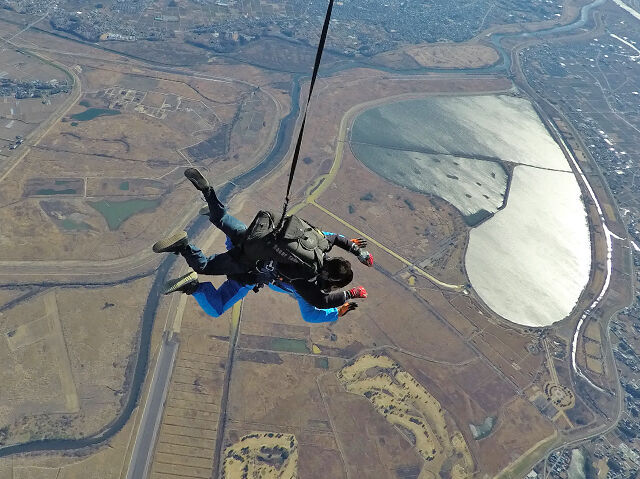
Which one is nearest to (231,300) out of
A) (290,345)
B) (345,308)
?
(345,308)

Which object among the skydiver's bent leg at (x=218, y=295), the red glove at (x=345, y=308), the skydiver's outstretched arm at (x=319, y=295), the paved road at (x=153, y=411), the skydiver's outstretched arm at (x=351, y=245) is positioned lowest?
the paved road at (x=153, y=411)

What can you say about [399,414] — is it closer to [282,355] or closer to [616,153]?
[282,355]

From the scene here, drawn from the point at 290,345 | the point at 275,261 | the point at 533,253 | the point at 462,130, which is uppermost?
the point at 275,261

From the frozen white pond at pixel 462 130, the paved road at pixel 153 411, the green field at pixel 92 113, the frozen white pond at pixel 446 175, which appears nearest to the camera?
the paved road at pixel 153 411

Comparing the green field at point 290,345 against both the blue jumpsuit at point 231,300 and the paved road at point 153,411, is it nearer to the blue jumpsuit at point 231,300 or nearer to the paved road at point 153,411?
the paved road at point 153,411

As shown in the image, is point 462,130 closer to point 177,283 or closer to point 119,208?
point 119,208

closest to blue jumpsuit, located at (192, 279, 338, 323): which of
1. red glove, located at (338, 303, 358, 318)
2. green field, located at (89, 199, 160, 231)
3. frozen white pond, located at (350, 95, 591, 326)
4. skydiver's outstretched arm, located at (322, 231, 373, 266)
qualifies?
red glove, located at (338, 303, 358, 318)

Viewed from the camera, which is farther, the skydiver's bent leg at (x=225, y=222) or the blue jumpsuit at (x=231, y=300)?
the blue jumpsuit at (x=231, y=300)

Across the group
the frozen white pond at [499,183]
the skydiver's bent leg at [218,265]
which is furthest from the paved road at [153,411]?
the frozen white pond at [499,183]
